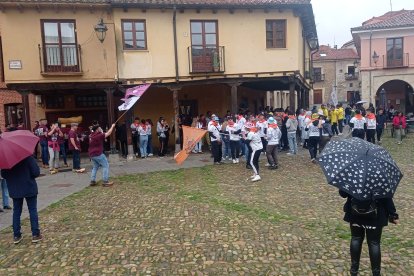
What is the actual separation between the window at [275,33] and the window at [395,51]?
1497 cm

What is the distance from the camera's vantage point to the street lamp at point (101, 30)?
14.3 meters

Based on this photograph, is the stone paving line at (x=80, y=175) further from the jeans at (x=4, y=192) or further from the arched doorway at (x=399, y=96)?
the arched doorway at (x=399, y=96)

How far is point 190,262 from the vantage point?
5086mm

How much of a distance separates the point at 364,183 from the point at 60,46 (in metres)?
14.4

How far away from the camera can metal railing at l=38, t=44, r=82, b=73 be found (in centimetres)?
1502

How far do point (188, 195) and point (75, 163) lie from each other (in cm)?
615

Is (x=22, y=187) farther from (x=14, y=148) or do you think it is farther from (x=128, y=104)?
(x=128, y=104)

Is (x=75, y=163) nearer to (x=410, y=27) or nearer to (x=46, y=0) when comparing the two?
(x=46, y=0)

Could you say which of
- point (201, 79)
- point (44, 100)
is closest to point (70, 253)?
point (201, 79)

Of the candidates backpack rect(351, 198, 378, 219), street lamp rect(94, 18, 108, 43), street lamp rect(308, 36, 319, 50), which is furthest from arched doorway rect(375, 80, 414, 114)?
backpack rect(351, 198, 378, 219)

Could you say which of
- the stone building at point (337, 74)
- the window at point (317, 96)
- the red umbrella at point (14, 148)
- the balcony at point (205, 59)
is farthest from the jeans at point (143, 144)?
the window at point (317, 96)

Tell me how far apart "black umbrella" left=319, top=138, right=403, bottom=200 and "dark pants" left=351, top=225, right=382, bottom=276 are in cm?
64

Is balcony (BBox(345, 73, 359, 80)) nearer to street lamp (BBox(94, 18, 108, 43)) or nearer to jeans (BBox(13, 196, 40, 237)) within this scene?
street lamp (BBox(94, 18, 108, 43))

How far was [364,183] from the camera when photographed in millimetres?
3719
